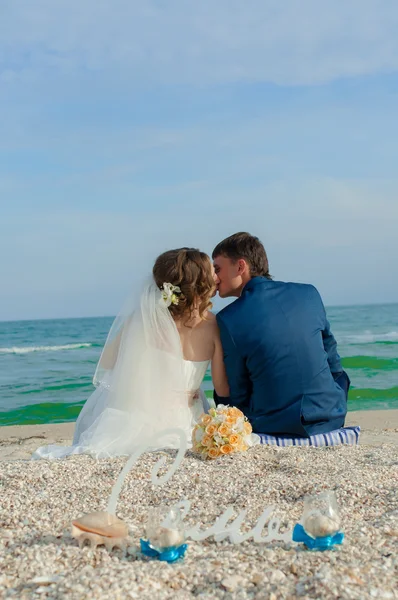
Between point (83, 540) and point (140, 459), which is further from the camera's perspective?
point (140, 459)

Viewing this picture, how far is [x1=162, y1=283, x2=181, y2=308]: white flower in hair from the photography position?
17.2 ft

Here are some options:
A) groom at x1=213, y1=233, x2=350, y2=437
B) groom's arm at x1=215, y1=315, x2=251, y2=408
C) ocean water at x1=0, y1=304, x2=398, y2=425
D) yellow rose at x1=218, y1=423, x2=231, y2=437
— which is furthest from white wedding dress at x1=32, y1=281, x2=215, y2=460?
ocean water at x1=0, y1=304, x2=398, y2=425

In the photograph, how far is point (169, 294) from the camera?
5234 millimetres

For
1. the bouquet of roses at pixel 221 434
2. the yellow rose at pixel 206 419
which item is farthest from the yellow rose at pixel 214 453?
the yellow rose at pixel 206 419

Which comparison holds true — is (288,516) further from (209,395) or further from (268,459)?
(209,395)

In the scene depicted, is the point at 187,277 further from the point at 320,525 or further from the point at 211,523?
the point at 320,525

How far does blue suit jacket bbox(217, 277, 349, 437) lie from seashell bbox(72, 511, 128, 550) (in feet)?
8.60

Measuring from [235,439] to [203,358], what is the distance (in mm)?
1041

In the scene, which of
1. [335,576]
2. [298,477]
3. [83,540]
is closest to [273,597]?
[335,576]

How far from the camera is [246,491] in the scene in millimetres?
3771

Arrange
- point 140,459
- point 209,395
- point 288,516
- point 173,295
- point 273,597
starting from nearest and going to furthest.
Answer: point 273,597 < point 288,516 < point 140,459 < point 173,295 < point 209,395

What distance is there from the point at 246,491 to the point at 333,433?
1.93 m

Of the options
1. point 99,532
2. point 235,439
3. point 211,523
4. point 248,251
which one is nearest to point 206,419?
point 235,439

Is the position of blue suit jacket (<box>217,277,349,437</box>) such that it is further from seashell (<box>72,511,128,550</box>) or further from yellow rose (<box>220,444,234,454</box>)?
seashell (<box>72,511,128,550</box>)
